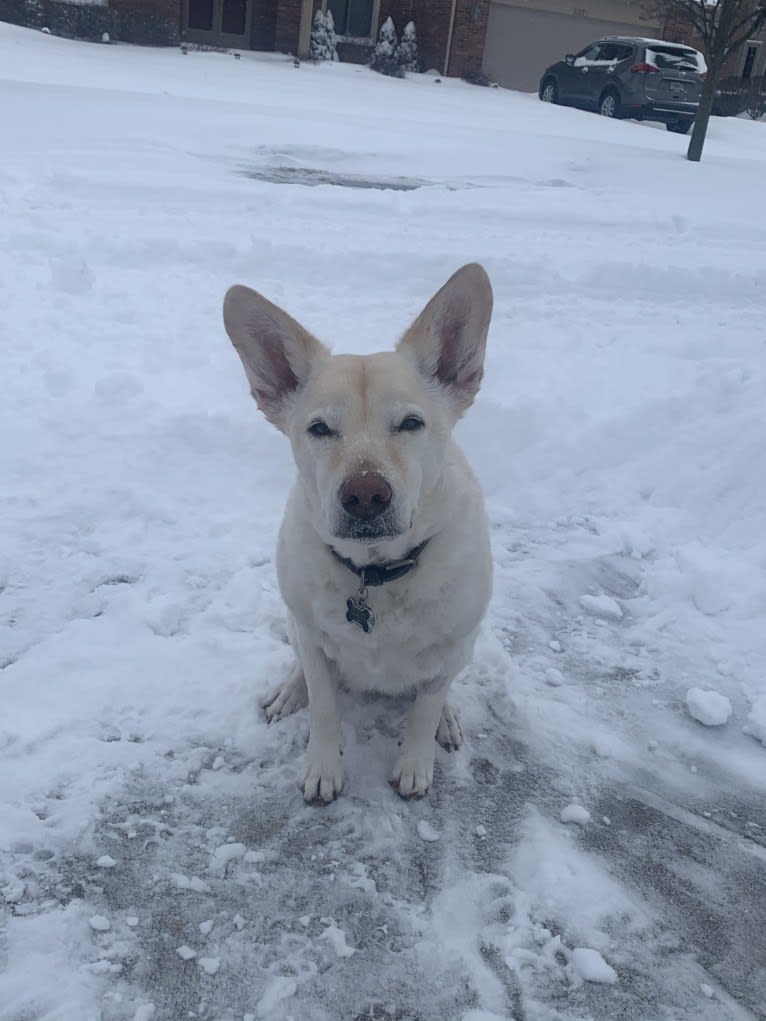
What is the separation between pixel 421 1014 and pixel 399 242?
650 cm

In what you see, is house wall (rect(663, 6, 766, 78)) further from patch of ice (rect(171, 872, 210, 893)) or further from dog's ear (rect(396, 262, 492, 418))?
patch of ice (rect(171, 872, 210, 893))

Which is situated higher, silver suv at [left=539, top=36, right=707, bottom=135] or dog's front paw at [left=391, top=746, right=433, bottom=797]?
silver suv at [left=539, top=36, right=707, bottom=135]

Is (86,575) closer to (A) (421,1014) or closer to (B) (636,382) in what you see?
(A) (421,1014)

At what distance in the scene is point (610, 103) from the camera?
68.4 ft

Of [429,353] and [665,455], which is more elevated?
[429,353]

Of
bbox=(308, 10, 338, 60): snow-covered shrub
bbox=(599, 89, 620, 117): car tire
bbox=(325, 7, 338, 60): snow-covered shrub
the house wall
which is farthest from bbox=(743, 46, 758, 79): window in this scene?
bbox=(308, 10, 338, 60): snow-covered shrub

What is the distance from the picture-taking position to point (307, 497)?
261 cm

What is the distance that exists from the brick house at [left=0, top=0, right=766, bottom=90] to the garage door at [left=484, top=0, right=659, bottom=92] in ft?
0.09

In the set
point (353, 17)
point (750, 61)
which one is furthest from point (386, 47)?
point (750, 61)

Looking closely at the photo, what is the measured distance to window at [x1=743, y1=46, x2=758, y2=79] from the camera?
109ft

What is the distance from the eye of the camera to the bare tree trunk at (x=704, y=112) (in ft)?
40.7

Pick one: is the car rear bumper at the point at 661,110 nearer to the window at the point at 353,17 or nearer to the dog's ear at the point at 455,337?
the window at the point at 353,17

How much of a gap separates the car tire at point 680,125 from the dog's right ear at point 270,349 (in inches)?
805

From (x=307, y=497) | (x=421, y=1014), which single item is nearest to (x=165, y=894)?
(x=421, y=1014)
